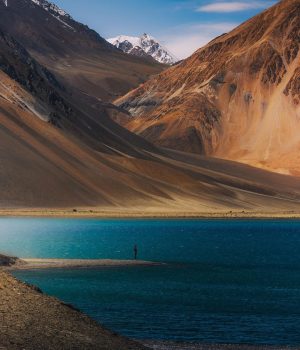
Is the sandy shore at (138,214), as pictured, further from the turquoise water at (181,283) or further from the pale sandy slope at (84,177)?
the turquoise water at (181,283)

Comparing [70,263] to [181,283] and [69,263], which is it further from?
[181,283]

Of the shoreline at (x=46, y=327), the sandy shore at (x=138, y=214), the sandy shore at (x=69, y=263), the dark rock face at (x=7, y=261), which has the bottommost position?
the sandy shore at (x=138, y=214)

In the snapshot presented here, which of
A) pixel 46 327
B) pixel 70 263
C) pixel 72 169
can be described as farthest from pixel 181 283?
pixel 72 169

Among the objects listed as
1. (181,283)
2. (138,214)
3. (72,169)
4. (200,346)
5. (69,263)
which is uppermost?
(200,346)

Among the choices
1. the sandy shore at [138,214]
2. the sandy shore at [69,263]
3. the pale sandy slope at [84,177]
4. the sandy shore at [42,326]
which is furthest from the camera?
the pale sandy slope at [84,177]

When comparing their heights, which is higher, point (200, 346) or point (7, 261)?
point (200, 346)

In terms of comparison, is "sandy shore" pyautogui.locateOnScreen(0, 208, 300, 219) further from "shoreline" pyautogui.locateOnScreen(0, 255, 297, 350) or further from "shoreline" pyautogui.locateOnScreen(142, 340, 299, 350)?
"shoreline" pyautogui.locateOnScreen(0, 255, 297, 350)

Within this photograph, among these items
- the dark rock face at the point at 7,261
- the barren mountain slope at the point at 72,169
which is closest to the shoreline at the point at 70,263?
the dark rock face at the point at 7,261
